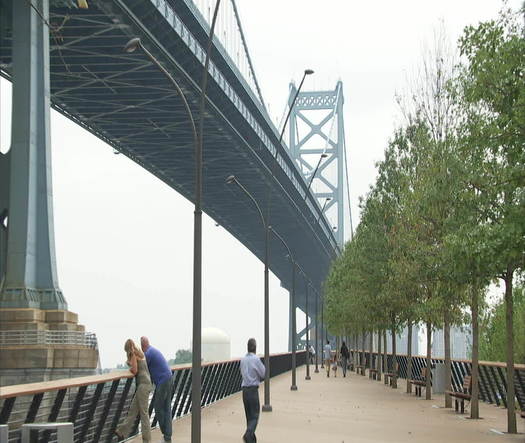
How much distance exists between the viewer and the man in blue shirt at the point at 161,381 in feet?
52.5

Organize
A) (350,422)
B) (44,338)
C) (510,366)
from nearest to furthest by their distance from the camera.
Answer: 1. (510,366)
2. (350,422)
3. (44,338)

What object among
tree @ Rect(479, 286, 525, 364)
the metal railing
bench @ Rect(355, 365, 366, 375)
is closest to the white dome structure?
bench @ Rect(355, 365, 366, 375)

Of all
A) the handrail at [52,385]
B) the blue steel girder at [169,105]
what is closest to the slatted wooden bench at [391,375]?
the blue steel girder at [169,105]

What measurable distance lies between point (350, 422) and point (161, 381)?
6.41 metres

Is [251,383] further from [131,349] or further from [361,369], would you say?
[361,369]

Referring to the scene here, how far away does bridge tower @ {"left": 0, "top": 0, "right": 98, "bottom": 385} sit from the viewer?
2561 cm

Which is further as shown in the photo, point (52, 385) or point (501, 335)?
point (501, 335)

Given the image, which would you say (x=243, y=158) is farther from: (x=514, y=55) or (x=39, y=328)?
(x=514, y=55)

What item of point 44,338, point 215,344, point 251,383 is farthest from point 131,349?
point 215,344

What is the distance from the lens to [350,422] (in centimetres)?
2138

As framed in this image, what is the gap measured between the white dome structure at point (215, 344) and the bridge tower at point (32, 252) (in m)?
40.9

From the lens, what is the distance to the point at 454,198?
19.7 meters

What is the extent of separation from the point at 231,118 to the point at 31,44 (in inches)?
998

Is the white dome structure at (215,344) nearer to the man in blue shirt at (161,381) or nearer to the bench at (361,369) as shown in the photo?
the bench at (361,369)
